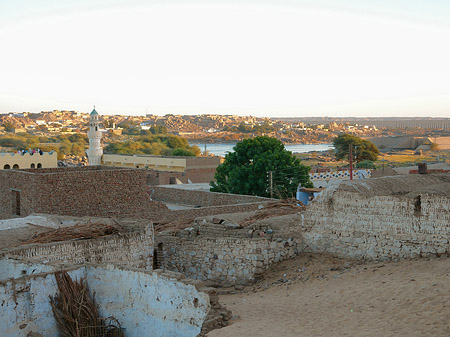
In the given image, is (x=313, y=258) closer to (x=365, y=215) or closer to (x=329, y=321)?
(x=365, y=215)

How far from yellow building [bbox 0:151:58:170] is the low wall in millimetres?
27449

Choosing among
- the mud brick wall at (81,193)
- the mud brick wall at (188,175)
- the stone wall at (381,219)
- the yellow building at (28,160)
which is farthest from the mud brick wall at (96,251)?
the yellow building at (28,160)

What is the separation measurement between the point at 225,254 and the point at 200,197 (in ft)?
36.2

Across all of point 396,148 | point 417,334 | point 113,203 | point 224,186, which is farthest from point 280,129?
point 417,334

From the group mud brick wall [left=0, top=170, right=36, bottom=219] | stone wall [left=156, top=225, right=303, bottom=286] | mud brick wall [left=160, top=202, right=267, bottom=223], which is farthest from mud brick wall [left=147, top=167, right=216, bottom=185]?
stone wall [left=156, top=225, right=303, bottom=286]

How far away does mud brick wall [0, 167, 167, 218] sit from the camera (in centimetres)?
1892

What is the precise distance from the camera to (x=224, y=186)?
113 ft

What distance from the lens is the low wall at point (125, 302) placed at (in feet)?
30.9

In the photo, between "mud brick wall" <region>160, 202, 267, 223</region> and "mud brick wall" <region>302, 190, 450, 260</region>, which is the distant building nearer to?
"mud brick wall" <region>160, 202, 267, 223</region>

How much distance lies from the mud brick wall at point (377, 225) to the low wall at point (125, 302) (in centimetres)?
462

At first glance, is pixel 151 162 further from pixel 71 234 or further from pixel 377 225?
pixel 377 225

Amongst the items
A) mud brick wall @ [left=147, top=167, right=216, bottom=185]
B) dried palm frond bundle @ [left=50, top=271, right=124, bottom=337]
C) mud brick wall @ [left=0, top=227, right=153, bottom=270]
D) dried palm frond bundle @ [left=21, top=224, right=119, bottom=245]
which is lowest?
mud brick wall @ [left=147, top=167, right=216, bottom=185]

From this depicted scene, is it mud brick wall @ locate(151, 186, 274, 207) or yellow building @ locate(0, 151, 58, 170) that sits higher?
yellow building @ locate(0, 151, 58, 170)

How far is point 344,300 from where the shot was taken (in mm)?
10234
